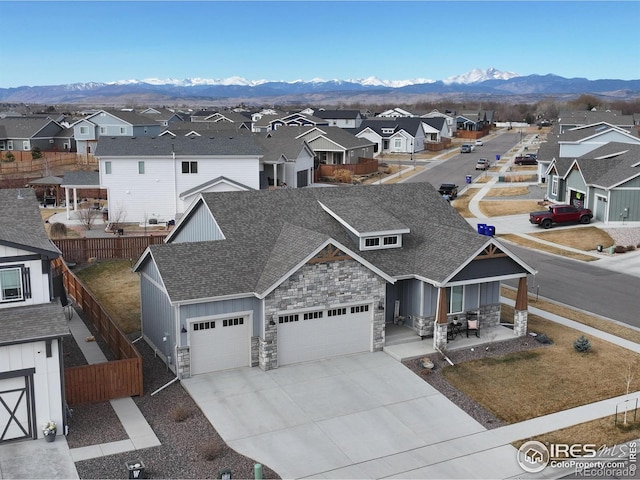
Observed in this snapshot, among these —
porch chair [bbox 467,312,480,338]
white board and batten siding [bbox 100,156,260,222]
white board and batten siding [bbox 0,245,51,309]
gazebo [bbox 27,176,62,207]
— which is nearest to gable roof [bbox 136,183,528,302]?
porch chair [bbox 467,312,480,338]

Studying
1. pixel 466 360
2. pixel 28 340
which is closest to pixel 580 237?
pixel 466 360

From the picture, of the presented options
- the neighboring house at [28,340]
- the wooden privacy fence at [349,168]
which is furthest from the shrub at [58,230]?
the wooden privacy fence at [349,168]

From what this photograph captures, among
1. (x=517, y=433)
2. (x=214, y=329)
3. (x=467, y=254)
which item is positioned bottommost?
(x=517, y=433)

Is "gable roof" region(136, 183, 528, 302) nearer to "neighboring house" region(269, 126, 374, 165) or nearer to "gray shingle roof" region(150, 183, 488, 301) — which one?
"gray shingle roof" region(150, 183, 488, 301)

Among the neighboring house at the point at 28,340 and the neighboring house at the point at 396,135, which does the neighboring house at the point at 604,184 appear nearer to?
the neighboring house at the point at 28,340

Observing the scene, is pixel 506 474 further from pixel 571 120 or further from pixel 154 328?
pixel 571 120

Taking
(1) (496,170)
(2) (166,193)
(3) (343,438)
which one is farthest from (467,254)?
(1) (496,170)

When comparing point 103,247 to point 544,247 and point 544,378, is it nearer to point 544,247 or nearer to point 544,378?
point 544,378
